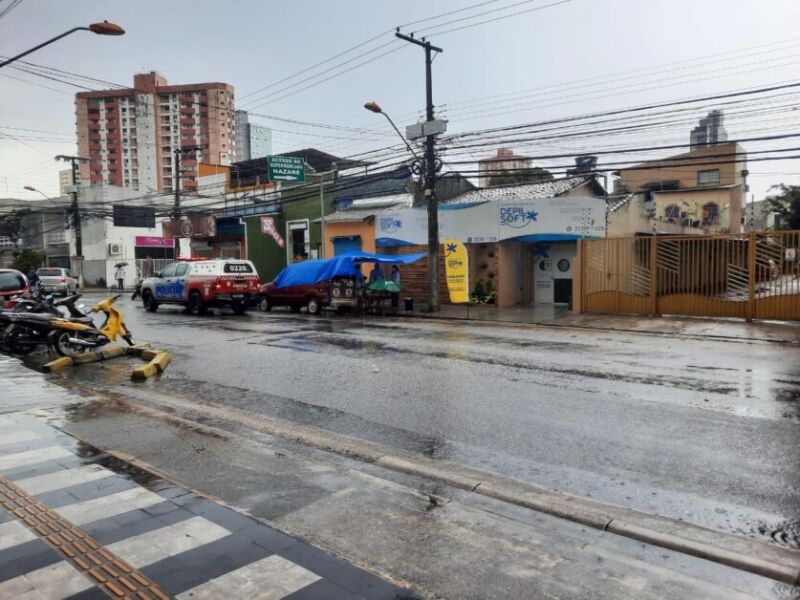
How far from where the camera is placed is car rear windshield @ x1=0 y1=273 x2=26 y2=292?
17.3m

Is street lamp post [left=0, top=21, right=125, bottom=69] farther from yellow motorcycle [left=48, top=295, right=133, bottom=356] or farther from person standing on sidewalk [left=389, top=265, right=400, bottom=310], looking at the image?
person standing on sidewalk [left=389, top=265, right=400, bottom=310]

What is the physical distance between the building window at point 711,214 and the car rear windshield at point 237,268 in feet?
124

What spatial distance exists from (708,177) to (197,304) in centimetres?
4558

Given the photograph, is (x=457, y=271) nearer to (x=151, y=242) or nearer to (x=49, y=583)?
(x=49, y=583)

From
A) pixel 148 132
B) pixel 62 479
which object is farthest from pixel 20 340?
pixel 148 132

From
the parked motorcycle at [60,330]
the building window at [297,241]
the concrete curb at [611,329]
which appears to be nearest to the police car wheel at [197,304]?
the concrete curb at [611,329]

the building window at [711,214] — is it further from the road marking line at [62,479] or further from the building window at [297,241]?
the road marking line at [62,479]

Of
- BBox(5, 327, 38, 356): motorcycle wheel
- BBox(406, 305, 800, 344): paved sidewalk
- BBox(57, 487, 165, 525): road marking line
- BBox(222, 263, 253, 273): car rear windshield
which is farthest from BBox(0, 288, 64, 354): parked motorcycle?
BBox(406, 305, 800, 344): paved sidewalk

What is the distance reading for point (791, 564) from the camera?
372cm

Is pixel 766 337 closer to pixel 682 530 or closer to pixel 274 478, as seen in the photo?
pixel 682 530

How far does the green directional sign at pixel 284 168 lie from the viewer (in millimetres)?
27344

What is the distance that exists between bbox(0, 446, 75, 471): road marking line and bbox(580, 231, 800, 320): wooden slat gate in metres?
16.7

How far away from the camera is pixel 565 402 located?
7.93 meters

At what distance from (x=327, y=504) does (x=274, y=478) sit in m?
0.78
